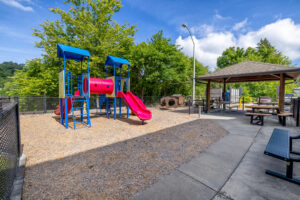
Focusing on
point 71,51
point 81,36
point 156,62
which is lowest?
point 71,51

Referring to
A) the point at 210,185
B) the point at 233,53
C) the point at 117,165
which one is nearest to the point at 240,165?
the point at 210,185

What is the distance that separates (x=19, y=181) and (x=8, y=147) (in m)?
0.61

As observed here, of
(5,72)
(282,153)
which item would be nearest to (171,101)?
(282,153)

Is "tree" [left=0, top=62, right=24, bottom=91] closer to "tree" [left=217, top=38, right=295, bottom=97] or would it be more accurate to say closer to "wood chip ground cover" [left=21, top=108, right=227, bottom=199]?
"wood chip ground cover" [left=21, top=108, right=227, bottom=199]

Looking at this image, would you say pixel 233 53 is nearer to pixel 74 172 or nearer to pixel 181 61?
pixel 181 61

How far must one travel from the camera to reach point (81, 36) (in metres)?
14.9

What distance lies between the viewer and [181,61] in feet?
59.7

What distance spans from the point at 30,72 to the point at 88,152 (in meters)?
20.1

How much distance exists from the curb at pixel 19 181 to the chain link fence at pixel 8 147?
0.26 ft

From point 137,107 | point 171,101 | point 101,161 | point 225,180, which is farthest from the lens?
point 171,101

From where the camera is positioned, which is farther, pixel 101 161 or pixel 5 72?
pixel 5 72

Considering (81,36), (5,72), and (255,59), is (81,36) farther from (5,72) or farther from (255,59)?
(5,72)

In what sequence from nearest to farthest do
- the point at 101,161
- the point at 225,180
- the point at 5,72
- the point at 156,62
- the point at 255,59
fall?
the point at 225,180 → the point at 101,161 → the point at 156,62 → the point at 255,59 → the point at 5,72

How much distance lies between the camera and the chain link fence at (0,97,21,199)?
182 centimetres
